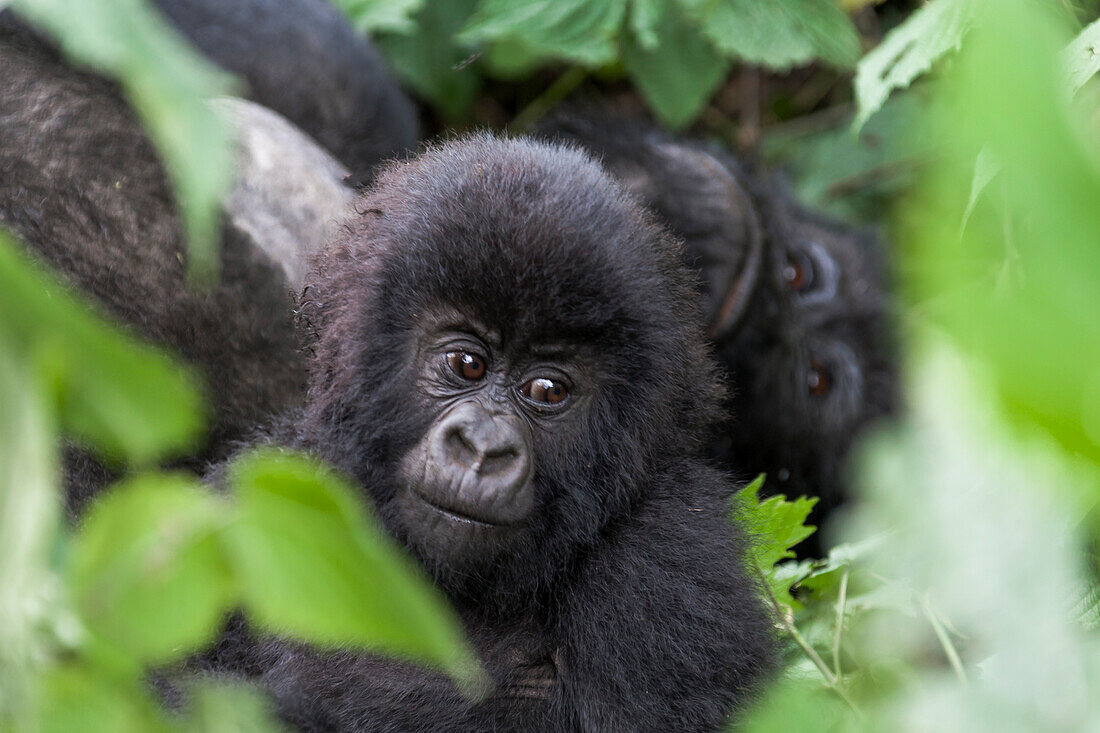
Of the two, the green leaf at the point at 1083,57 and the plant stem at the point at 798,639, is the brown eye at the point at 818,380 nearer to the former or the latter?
the plant stem at the point at 798,639

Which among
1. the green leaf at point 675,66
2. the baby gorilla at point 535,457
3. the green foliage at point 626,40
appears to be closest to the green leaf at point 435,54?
the green foliage at point 626,40

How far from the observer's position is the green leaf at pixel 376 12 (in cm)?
334

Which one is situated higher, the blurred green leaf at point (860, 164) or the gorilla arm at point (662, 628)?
the gorilla arm at point (662, 628)

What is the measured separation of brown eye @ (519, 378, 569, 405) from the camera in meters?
1.84

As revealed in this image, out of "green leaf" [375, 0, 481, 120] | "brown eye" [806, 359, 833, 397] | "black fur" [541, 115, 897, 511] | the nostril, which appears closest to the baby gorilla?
the nostril

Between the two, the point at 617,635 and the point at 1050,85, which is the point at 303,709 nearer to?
the point at 617,635

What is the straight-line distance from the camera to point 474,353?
185 centimetres

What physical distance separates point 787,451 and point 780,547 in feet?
3.97

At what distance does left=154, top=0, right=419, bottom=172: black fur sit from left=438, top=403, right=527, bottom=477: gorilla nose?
1391mm

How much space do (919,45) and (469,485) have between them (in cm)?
114

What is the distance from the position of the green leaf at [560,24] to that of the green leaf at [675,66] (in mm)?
266

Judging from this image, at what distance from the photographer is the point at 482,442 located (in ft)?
5.69

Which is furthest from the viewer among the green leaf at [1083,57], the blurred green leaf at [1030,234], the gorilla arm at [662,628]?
the gorilla arm at [662,628]

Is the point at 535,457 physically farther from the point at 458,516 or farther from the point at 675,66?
the point at 675,66
